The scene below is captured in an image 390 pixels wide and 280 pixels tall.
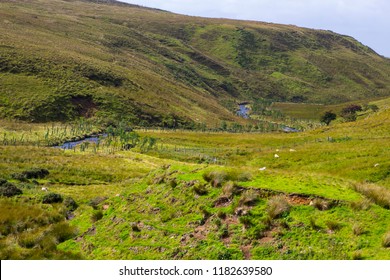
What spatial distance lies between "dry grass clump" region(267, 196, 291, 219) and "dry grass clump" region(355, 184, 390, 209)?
3.90 metres

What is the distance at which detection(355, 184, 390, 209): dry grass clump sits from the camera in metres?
16.9

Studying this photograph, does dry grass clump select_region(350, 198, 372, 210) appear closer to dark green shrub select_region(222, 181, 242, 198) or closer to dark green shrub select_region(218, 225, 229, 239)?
dark green shrub select_region(222, 181, 242, 198)

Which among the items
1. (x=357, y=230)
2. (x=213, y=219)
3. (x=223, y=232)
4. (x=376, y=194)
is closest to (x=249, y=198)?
(x=213, y=219)

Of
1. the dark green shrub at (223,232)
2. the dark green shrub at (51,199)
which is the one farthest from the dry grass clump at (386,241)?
the dark green shrub at (51,199)

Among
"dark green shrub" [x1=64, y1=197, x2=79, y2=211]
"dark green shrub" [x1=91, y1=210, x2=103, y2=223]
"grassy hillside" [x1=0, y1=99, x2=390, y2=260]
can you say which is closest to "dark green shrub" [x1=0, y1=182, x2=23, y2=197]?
"grassy hillside" [x1=0, y1=99, x2=390, y2=260]

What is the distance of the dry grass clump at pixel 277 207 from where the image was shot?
1677cm

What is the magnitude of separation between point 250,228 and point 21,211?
17781 mm

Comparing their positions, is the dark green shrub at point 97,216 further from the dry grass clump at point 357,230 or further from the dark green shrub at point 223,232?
the dry grass clump at point 357,230

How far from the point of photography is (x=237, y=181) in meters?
20.1

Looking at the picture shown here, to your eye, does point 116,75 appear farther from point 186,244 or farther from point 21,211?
point 186,244

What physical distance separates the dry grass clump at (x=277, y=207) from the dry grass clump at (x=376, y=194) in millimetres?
3897

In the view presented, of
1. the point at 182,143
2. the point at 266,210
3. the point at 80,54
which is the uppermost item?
the point at 80,54

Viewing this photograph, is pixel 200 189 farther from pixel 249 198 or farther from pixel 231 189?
pixel 249 198
